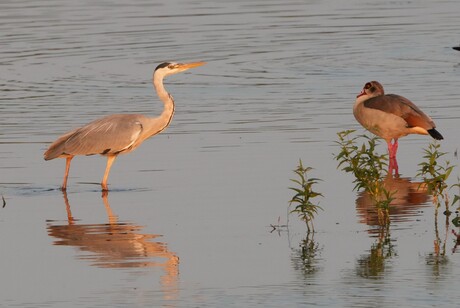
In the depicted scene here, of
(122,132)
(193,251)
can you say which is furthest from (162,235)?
(122,132)

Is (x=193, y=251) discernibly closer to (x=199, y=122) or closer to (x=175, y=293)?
(x=175, y=293)

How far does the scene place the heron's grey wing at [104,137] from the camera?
14.4 m

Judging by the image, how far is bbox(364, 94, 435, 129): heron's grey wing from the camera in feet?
51.2

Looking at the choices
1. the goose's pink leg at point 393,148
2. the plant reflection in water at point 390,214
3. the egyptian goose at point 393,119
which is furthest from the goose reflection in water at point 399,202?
the egyptian goose at point 393,119

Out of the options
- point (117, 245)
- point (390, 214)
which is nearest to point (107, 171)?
point (117, 245)

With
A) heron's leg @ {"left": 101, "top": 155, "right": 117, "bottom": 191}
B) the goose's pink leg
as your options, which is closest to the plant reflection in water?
the goose's pink leg

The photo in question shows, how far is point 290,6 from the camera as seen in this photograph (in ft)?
110

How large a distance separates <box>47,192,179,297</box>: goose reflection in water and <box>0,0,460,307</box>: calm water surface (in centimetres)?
2

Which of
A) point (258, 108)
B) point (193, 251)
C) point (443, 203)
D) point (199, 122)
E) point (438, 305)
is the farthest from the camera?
point (258, 108)

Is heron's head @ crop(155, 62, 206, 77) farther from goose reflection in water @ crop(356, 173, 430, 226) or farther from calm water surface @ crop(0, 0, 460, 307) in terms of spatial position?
goose reflection in water @ crop(356, 173, 430, 226)

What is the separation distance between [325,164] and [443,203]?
224 centimetres

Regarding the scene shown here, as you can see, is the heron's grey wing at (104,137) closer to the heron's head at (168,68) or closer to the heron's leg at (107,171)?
the heron's leg at (107,171)

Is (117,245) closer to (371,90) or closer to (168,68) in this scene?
(168,68)

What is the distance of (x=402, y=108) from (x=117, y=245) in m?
5.55
